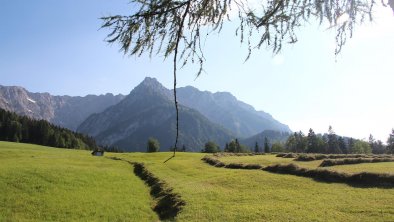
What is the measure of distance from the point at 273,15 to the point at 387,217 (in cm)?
1611

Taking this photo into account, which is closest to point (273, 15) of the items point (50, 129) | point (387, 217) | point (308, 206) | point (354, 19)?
point (354, 19)

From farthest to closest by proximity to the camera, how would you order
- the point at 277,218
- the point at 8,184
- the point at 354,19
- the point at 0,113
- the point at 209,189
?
the point at 0,113
the point at 8,184
the point at 209,189
the point at 277,218
the point at 354,19

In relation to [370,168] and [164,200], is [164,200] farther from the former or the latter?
[370,168]

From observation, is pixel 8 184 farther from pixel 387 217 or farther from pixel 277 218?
pixel 387 217

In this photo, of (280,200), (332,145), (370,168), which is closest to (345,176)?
(370,168)

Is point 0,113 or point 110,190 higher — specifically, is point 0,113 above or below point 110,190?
above

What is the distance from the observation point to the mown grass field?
73.9 ft

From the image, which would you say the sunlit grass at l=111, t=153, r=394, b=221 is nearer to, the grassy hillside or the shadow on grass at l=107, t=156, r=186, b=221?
the shadow on grass at l=107, t=156, r=186, b=221

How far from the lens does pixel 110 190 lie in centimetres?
3828

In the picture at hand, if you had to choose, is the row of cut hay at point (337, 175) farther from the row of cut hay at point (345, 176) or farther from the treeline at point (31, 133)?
the treeline at point (31, 133)

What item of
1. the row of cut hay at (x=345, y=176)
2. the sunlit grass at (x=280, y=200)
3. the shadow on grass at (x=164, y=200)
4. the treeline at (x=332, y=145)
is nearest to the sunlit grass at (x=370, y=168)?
the row of cut hay at (x=345, y=176)

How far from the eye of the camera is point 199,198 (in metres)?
28.6

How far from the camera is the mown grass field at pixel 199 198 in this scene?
22531mm

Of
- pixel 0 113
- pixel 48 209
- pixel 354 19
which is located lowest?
pixel 48 209
